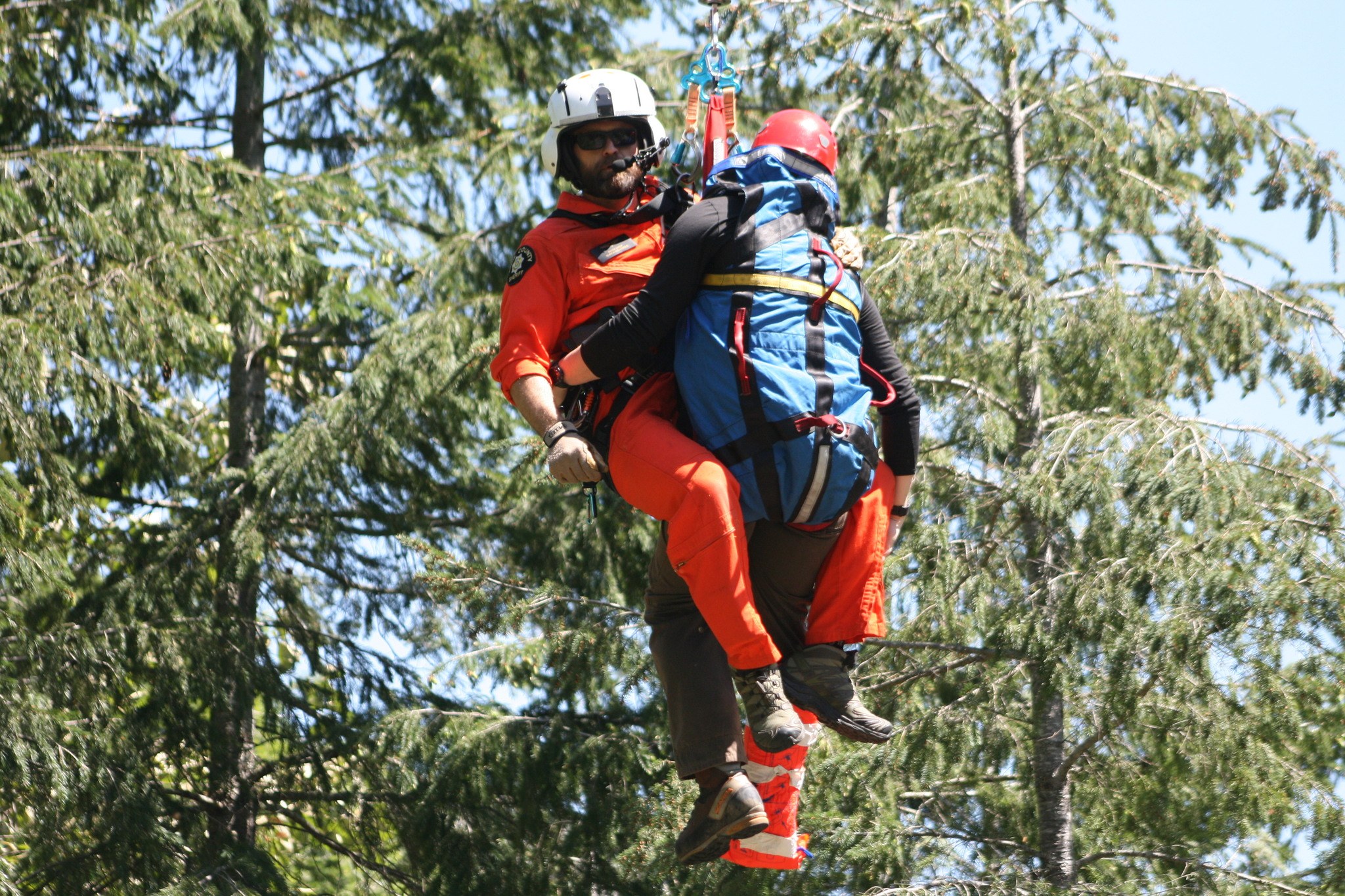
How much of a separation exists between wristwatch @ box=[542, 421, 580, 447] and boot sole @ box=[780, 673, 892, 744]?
85 cm

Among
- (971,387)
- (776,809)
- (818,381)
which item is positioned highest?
(971,387)

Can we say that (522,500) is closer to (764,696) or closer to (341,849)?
(341,849)

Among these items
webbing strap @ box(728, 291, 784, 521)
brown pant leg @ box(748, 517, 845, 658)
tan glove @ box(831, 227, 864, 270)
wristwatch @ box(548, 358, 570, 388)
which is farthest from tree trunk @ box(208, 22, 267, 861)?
webbing strap @ box(728, 291, 784, 521)

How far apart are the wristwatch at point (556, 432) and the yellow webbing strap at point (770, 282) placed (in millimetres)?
480

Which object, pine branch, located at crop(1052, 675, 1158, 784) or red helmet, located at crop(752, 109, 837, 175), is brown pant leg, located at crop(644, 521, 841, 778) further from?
pine branch, located at crop(1052, 675, 1158, 784)

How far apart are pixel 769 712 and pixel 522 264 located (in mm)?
1316

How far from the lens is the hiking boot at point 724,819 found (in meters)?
3.90

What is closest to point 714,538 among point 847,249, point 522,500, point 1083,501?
point 847,249

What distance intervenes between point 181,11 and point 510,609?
168 inches

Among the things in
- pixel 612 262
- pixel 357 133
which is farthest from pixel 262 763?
pixel 612 262

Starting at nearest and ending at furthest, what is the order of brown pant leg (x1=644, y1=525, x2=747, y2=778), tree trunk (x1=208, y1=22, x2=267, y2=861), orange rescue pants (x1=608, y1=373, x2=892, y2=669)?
orange rescue pants (x1=608, y1=373, x2=892, y2=669) → brown pant leg (x1=644, y1=525, x2=747, y2=778) → tree trunk (x1=208, y1=22, x2=267, y2=861)

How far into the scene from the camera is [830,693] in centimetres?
409

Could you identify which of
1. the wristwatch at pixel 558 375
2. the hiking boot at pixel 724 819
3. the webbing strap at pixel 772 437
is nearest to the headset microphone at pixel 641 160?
the wristwatch at pixel 558 375

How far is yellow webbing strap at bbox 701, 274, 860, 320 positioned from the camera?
156 inches
